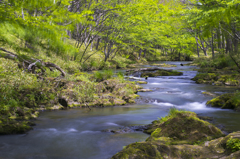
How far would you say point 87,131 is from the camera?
6.02 metres

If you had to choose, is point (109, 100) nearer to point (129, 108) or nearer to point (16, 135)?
point (129, 108)

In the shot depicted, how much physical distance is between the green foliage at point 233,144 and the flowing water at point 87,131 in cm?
224

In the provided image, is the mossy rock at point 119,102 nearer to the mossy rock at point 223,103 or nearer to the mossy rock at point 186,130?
the mossy rock at point 223,103

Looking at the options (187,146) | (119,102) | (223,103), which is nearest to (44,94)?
(119,102)

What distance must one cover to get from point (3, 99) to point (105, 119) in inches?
142

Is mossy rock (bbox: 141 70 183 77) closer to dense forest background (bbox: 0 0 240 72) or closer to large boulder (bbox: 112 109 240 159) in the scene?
dense forest background (bbox: 0 0 240 72)

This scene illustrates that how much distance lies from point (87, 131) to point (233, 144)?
158 inches

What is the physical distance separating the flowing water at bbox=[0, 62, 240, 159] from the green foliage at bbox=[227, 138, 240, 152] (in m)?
2.24

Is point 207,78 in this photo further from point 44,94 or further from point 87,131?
point 87,131

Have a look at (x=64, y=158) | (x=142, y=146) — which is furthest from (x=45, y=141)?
(x=142, y=146)

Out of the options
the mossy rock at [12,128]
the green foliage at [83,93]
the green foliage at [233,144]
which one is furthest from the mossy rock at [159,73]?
the green foliage at [233,144]

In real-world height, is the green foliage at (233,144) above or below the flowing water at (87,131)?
above

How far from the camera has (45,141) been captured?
509 centimetres

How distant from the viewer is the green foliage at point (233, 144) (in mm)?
3004
